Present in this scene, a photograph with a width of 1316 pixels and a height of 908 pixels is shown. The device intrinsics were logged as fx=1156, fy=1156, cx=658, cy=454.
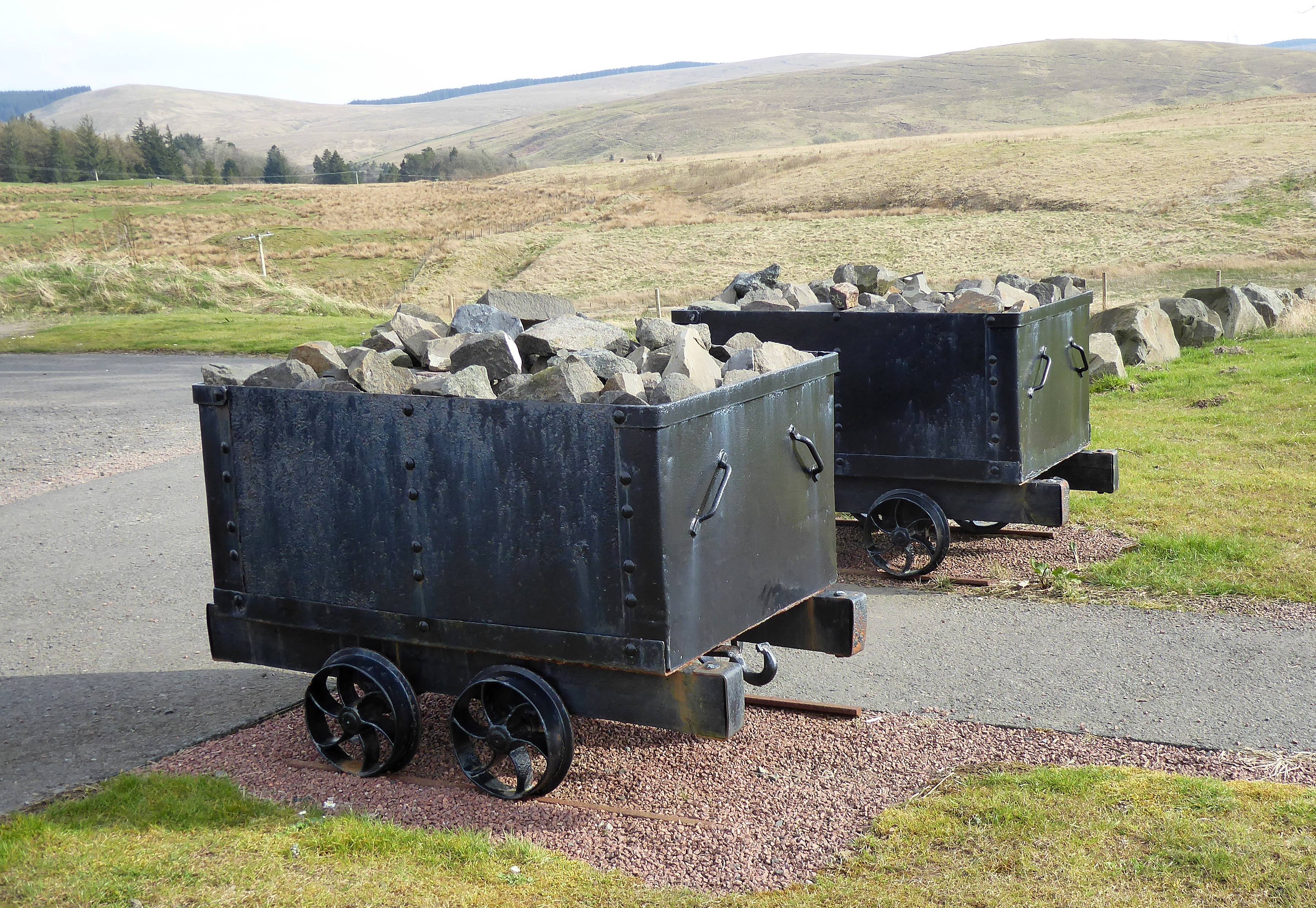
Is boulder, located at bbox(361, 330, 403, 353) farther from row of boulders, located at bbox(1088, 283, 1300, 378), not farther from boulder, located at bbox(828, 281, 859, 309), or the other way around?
row of boulders, located at bbox(1088, 283, 1300, 378)

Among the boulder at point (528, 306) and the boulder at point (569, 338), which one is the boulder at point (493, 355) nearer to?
the boulder at point (569, 338)

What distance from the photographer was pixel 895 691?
17.0ft

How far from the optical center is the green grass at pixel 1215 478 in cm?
664

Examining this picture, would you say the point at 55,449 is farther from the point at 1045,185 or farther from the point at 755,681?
the point at 1045,185

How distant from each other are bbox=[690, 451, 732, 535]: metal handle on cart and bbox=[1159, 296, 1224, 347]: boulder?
14.2 metres

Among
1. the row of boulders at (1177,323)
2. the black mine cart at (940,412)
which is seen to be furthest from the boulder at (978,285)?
the row of boulders at (1177,323)

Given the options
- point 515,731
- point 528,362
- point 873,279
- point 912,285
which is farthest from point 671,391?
point 873,279

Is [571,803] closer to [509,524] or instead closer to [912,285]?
[509,524]

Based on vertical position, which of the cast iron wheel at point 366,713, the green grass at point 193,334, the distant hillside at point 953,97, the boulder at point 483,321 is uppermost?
the distant hillside at point 953,97

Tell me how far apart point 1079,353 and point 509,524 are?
4.49 meters

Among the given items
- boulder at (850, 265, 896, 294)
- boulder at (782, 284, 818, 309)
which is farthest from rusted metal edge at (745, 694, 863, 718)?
boulder at (850, 265, 896, 294)

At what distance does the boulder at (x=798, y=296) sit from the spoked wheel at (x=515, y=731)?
381cm

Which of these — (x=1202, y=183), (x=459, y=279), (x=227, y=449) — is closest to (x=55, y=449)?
(x=227, y=449)

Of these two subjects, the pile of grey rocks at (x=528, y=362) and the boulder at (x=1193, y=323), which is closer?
the pile of grey rocks at (x=528, y=362)
